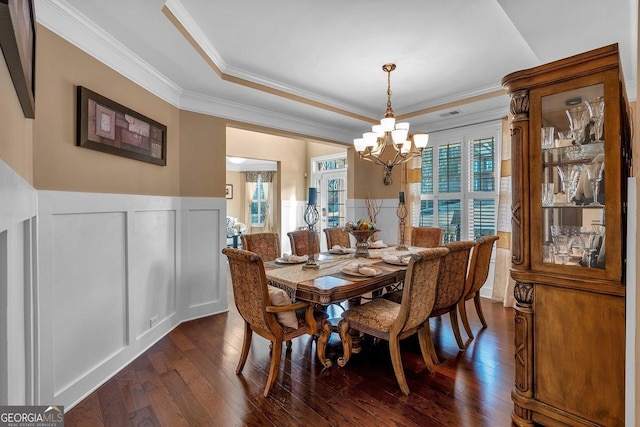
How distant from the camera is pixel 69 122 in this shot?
6.47 ft

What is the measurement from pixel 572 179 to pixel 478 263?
130 cm

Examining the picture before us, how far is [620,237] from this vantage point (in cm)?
148

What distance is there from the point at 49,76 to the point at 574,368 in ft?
11.3

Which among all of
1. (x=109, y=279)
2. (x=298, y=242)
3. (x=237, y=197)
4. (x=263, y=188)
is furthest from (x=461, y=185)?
(x=237, y=197)

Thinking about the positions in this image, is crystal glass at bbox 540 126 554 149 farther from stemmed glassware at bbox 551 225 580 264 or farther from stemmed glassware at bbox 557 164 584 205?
stemmed glassware at bbox 551 225 580 264

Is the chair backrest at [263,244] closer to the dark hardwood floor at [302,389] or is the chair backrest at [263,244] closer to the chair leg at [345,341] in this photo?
the dark hardwood floor at [302,389]

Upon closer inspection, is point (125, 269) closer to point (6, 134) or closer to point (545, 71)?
point (6, 134)

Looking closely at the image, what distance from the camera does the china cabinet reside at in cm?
150

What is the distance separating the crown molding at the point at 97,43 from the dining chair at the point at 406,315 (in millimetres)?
2624

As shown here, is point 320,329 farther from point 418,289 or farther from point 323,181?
point 323,181

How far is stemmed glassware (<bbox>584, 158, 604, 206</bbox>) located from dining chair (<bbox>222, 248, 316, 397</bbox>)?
1.82m

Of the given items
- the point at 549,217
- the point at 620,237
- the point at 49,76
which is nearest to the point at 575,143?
the point at 549,217

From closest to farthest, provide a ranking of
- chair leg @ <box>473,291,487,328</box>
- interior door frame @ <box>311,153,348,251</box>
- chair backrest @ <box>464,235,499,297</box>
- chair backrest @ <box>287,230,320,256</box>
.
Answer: chair backrest @ <box>464,235,499,297</box>
chair leg @ <box>473,291,487,328</box>
chair backrest @ <box>287,230,320,256</box>
interior door frame @ <box>311,153,348,251</box>

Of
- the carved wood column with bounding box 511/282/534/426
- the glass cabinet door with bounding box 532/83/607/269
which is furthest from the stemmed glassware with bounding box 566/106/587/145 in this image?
the carved wood column with bounding box 511/282/534/426
